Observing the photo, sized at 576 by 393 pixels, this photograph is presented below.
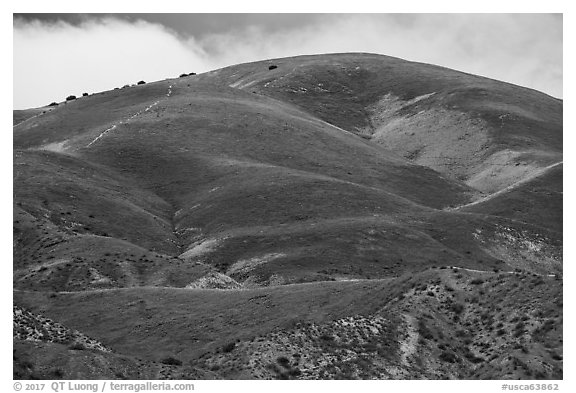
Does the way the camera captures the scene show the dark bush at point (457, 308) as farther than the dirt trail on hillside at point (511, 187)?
No

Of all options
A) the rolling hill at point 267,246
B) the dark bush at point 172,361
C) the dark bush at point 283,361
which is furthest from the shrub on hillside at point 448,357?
the dark bush at point 172,361

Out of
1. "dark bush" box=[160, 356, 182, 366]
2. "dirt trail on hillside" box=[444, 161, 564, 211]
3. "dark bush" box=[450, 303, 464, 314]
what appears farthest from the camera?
"dirt trail on hillside" box=[444, 161, 564, 211]

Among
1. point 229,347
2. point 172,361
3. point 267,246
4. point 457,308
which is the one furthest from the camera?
point 267,246

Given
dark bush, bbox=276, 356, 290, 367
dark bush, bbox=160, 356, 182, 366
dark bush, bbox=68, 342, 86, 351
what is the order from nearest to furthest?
dark bush, bbox=68, 342, 86, 351 < dark bush, bbox=276, 356, 290, 367 < dark bush, bbox=160, 356, 182, 366

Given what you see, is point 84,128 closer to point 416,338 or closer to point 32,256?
point 32,256

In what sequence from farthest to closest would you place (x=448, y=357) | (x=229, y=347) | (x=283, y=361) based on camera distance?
(x=448, y=357), (x=229, y=347), (x=283, y=361)

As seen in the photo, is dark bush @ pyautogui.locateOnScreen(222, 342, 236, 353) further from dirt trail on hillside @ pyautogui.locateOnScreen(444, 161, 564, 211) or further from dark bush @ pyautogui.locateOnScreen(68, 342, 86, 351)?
dirt trail on hillside @ pyautogui.locateOnScreen(444, 161, 564, 211)

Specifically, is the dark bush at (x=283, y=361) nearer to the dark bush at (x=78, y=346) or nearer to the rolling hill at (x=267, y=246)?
the rolling hill at (x=267, y=246)

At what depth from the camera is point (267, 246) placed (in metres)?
126

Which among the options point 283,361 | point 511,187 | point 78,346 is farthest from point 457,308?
point 511,187

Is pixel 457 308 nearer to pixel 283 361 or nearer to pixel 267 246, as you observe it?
pixel 283 361

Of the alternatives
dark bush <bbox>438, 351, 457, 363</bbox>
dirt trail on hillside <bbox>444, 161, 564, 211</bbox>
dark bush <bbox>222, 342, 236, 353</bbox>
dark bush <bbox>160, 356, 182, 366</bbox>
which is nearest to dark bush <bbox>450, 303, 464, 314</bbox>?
dark bush <bbox>438, 351, 457, 363</bbox>

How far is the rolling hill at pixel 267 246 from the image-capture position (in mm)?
67938

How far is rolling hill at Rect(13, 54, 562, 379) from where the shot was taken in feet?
223
